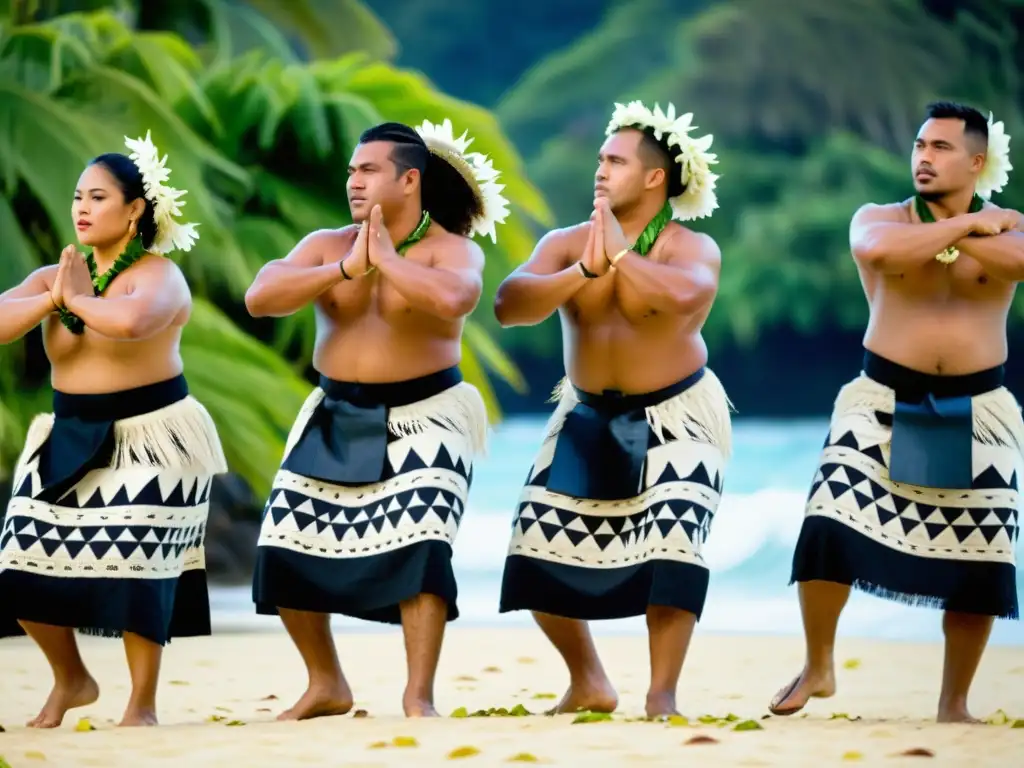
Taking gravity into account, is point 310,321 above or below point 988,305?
above

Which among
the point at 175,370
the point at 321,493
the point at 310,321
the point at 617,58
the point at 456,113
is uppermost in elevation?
the point at 617,58

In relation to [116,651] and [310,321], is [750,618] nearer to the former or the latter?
[310,321]

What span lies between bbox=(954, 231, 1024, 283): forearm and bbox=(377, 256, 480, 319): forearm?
1.24 m

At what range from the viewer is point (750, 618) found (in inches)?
419

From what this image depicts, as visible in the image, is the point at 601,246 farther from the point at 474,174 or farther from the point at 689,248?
the point at 474,174

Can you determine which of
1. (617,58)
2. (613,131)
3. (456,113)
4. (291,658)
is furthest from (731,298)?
(613,131)

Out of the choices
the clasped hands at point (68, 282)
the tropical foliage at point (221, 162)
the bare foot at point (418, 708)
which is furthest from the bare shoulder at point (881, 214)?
the tropical foliage at point (221, 162)

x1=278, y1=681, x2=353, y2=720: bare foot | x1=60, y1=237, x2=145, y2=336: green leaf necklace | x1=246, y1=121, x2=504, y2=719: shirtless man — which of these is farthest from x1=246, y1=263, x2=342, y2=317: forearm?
x1=278, y1=681, x2=353, y2=720: bare foot

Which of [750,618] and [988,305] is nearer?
[988,305]

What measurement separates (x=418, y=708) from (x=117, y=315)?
1216mm

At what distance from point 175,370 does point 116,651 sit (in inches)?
113

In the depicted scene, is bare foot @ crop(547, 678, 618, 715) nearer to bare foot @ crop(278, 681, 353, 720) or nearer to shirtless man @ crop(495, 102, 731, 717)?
shirtless man @ crop(495, 102, 731, 717)

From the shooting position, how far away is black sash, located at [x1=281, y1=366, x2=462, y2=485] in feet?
15.2

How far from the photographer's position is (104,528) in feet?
15.3
